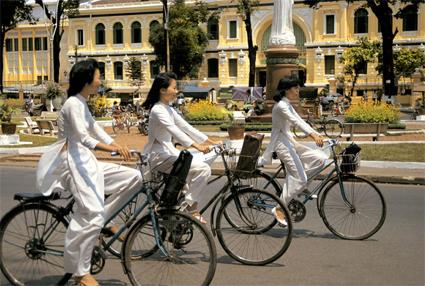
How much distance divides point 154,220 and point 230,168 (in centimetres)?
141

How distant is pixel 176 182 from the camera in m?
5.17

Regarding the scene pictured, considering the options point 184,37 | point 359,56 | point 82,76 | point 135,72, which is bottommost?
point 82,76

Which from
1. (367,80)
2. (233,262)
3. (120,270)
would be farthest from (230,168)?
(367,80)

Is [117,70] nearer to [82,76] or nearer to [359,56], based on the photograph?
[359,56]

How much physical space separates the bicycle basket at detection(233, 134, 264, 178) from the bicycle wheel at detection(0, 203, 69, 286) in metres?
1.84

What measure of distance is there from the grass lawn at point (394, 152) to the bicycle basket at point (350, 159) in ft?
25.2

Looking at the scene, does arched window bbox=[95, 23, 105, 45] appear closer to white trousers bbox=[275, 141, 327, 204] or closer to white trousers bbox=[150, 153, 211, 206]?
white trousers bbox=[275, 141, 327, 204]

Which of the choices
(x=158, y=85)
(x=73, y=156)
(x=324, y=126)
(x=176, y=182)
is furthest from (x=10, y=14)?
(x=176, y=182)

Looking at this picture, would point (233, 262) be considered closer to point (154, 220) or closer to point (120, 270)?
point (120, 270)

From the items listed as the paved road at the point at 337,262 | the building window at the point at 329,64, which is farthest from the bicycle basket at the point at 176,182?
the building window at the point at 329,64

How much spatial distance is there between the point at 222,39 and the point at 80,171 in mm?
66389

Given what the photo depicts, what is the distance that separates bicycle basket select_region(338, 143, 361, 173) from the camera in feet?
23.3

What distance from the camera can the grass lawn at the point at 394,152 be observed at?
578 inches

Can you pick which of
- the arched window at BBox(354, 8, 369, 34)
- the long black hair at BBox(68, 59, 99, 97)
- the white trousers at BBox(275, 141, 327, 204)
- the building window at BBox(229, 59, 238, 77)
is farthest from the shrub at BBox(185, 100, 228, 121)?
the building window at BBox(229, 59, 238, 77)
